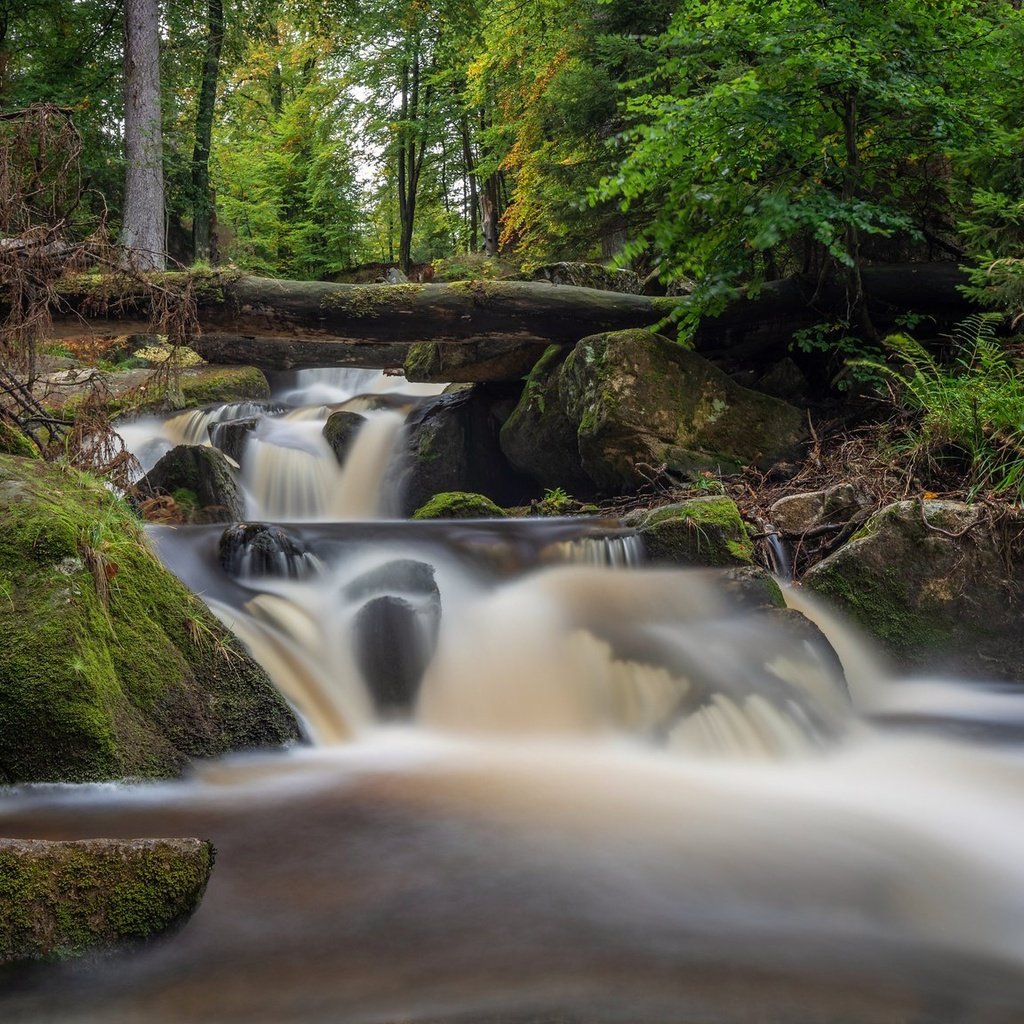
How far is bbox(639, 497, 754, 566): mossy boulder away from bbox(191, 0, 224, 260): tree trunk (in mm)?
13530

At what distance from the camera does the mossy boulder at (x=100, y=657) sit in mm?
3170

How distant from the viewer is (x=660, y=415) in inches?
319

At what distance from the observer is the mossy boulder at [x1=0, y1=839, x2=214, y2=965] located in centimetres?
205

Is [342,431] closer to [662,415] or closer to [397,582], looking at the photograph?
[662,415]

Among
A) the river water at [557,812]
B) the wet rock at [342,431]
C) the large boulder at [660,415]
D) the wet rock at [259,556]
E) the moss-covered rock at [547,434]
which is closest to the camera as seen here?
the river water at [557,812]

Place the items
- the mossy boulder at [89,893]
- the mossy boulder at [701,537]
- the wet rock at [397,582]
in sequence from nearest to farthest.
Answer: the mossy boulder at [89,893], the wet rock at [397,582], the mossy boulder at [701,537]

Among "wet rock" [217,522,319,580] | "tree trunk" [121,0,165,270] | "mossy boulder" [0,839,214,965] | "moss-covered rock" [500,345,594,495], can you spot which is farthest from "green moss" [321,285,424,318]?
"mossy boulder" [0,839,214,965]

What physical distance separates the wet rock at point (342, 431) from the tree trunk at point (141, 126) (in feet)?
12.6

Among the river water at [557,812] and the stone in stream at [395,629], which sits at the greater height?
the stone in stream at [395,629]

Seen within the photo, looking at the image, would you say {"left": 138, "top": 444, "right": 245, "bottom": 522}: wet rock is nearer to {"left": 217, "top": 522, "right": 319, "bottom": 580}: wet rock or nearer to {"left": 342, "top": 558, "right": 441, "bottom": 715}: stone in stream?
{"left": 217, "top": 522, "right": 319, "bottom": 580}: wet rock

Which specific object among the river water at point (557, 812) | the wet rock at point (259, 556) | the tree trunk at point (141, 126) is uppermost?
the tree trunk at point (141, 126)

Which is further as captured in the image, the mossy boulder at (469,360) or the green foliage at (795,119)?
the mossy boulder at (469,360)

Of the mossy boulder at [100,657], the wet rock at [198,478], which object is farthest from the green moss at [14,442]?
the wet rock at [198,478]

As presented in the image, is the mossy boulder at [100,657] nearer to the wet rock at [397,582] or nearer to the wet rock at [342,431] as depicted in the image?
the wet rock at [397,582]
